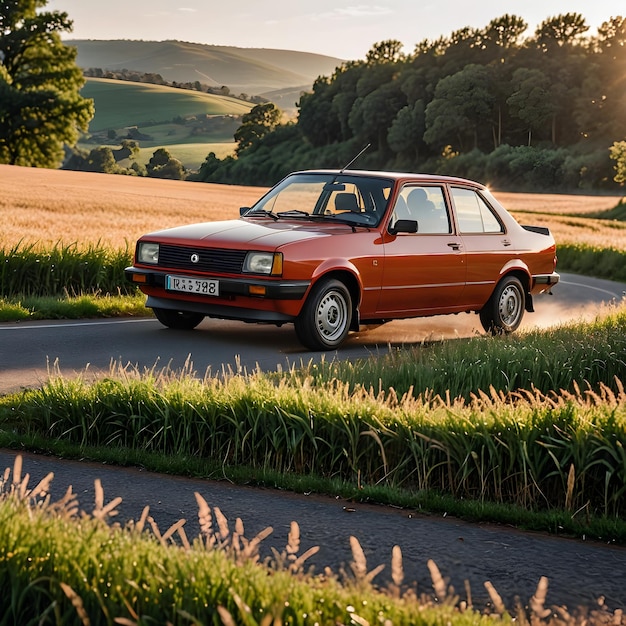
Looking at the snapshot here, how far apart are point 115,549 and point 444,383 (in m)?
5.43

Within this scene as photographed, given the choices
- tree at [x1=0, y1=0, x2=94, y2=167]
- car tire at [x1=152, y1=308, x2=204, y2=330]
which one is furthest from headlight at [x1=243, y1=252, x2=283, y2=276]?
tree at [x1=0, y1=0, x2=94, y2=167]

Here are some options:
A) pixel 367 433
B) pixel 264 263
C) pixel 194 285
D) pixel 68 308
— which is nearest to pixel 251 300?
pixel 264 263

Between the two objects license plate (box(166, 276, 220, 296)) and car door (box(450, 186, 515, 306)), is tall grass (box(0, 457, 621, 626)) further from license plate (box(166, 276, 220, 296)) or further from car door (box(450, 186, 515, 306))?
car door (box(450, 186, 515, 306))

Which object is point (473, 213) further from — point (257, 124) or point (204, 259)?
point (257, 124)

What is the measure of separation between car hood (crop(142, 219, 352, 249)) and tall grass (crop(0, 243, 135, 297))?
4.27 metres

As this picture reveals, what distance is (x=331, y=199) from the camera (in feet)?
43.2

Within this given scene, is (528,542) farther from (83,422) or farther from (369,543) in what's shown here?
(83,422)

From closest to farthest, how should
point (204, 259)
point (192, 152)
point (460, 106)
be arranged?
1. point (204, 259)
2. point (460, 106)
3. point (192, 152)

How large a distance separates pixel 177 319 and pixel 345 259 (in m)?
2.44

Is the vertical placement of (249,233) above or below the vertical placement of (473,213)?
below

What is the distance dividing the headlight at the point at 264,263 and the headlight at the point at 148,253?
Result: 4.10 ft

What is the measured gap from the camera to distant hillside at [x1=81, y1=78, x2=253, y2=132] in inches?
6900

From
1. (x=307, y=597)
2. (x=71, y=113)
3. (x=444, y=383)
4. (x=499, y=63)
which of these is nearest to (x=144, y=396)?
(x=444, y=383)

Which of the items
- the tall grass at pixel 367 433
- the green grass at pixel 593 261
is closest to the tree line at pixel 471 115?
the green grass at pixel 593 261
